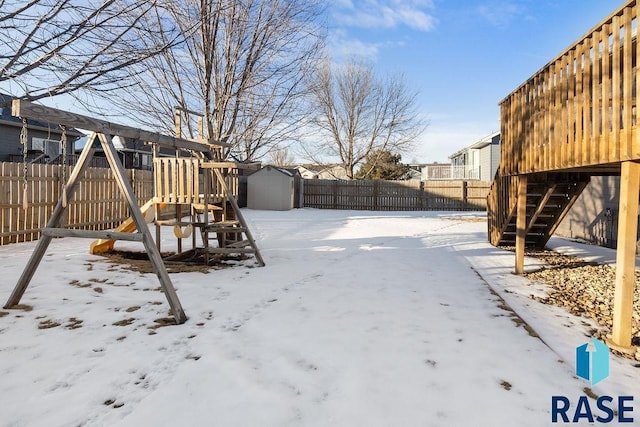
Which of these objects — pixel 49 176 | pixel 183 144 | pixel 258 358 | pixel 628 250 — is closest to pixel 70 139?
pixel 49 176

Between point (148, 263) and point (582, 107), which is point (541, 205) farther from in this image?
point (148, 263)

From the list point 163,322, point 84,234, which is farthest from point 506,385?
point 84,234

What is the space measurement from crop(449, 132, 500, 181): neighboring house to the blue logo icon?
2480cm

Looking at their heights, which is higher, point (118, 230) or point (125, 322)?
point (118, 230)

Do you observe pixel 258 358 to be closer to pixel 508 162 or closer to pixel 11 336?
pixel 11 336

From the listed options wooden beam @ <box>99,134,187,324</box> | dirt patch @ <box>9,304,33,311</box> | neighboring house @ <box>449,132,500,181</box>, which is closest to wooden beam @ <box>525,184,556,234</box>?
wooden beam @ <box>99,134,187,324</box>

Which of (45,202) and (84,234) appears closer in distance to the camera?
(84,234)

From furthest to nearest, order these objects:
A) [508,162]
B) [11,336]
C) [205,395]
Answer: [508,162] < [11,336] < [205,395]

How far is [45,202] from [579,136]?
9.72 metres

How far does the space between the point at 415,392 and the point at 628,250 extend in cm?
213

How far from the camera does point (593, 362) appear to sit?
259 centimetres

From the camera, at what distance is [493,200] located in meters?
8.04

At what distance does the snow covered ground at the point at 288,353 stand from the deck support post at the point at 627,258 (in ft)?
1.03

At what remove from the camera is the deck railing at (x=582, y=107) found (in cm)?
298
